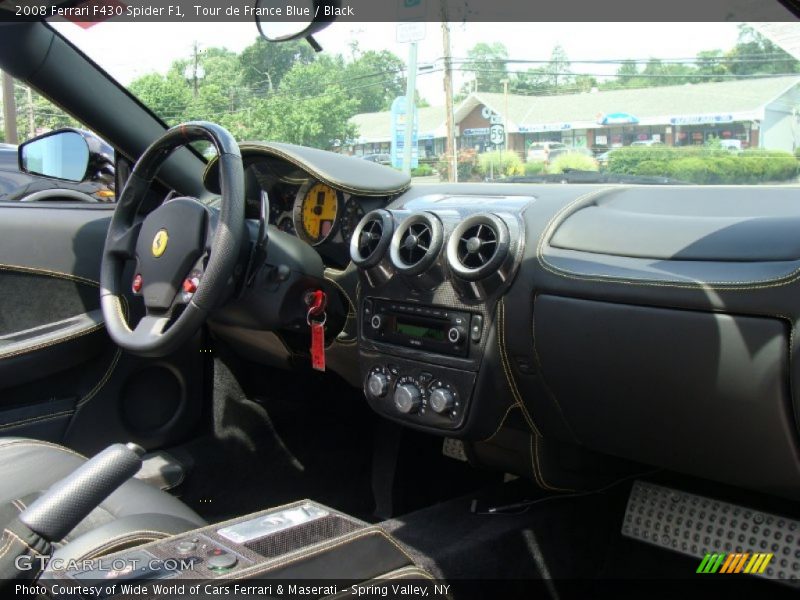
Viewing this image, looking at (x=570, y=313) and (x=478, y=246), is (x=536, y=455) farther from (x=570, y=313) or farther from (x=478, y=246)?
(x=478, y=246)

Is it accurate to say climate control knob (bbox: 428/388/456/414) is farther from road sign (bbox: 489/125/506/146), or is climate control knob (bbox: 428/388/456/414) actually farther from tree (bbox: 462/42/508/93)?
tree (bbox: 462/42/508/93)

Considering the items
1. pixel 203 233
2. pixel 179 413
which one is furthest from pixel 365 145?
pixel 179 413

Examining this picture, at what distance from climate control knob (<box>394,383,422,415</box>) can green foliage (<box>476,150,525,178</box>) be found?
72 cm

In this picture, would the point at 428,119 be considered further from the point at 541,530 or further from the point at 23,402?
the point at 23,402

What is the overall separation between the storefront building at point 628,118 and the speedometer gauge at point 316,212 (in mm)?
199

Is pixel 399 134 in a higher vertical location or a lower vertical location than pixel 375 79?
lower

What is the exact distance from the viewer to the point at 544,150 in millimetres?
2393

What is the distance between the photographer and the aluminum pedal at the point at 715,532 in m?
2.17

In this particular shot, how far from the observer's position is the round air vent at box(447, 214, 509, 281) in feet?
6.87

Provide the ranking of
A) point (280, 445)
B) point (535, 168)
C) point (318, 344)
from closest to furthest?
point (535, 168)
point (318, 344)
point (280, 445)

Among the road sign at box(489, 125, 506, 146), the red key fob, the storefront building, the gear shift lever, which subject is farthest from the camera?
the red key fob

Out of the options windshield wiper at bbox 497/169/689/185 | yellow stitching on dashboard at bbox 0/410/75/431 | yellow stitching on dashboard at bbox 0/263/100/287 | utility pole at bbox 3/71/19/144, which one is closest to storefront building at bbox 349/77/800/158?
windshield wiper at bbox 497/169/689/185

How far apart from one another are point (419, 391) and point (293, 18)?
45.5 inches

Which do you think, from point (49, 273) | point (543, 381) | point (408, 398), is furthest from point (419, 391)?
point (49, 273)
